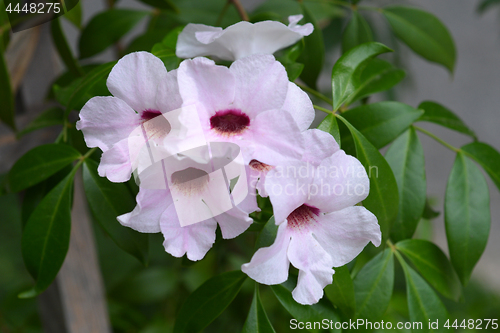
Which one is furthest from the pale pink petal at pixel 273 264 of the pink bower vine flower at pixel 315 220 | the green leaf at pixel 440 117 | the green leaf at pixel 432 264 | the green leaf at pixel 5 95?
the green leaf at pixel 5 95

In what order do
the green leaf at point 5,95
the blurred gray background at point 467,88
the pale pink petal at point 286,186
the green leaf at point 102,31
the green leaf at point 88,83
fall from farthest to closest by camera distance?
1. the blurred gray background at point 467,88
2. the green leaf at point 102,31
3. the green leaf at point 5,95
4. the green leaf at point 88,83
5. the pale pink petal at point 286,186

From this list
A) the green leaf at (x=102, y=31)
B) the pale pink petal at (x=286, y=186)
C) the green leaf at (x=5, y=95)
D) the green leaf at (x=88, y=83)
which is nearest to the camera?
the pale pink petal at (x=286, y=186)

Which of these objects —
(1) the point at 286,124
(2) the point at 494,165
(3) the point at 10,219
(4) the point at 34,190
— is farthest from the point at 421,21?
(3) the point at 10,219

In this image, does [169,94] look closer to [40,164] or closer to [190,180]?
[190,180]

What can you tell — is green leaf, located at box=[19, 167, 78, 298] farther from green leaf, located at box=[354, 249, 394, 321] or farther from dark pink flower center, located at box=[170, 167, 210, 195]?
green leaf, located at box=[354, 249, 394, 321]

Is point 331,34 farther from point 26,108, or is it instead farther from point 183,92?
point 183,92

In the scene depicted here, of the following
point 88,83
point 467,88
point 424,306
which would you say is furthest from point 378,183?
point 467,88

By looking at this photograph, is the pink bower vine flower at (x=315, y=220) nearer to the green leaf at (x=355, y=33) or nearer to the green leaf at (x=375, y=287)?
the green leaf at (x=375, y=287)

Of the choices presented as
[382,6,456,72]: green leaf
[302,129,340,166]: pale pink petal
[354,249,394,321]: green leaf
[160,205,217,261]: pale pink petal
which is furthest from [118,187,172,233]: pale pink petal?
[382,6,456,72]: green leaf
